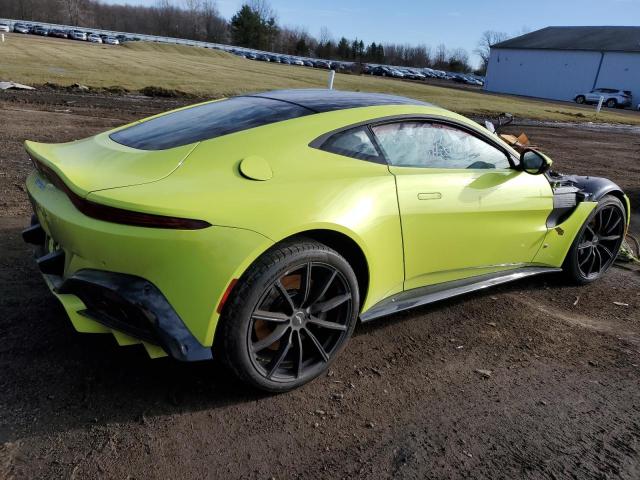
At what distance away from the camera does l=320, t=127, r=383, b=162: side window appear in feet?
9.47

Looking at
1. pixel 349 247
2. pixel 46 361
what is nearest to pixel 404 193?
pixel 349 247

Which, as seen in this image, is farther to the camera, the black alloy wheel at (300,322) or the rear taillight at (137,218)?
the black alloy wheel at (300,322)

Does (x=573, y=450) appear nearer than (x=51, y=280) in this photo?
Yes

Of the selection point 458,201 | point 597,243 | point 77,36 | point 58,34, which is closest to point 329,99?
point 458,201

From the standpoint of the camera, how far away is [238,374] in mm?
2561

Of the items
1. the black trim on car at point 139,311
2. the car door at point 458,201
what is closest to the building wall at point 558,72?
the car door at point 458,201

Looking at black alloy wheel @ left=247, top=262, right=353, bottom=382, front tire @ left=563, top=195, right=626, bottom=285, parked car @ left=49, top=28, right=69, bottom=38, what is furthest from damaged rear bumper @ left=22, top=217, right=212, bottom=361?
parked car @ left=49, top=28, right=69, bottom=38

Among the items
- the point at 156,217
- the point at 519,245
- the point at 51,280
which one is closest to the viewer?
the point at 156,217

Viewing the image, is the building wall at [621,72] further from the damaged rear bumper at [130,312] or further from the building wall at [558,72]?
the damaged rear bumper at [130,312]

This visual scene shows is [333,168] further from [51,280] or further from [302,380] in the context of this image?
[51,280]

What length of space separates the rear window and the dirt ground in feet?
3.93

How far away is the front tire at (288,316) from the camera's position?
2.46m

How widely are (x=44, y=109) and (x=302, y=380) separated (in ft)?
35.7

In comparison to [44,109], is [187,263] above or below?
above
